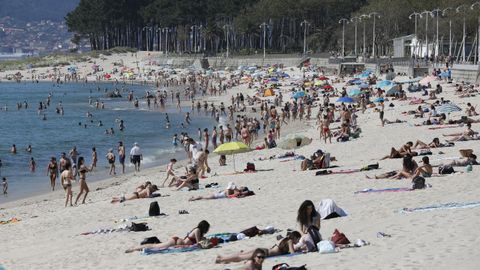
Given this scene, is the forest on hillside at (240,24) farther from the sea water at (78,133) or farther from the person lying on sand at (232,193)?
the person lying on sand at (232,193)

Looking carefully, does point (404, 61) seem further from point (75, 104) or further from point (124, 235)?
point (124, 235)

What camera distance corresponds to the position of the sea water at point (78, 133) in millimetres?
30938

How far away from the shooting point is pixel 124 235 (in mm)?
14789

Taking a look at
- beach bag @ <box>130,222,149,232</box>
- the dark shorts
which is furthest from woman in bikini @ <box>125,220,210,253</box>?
the dark shorts

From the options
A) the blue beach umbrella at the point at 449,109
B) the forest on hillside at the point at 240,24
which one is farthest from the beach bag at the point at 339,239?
the forest on hillside at the point at 240,24

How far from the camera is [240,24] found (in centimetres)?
12025

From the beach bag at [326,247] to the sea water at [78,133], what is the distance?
15.5 metres

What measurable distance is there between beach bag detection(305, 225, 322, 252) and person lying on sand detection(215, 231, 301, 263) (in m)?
0.19

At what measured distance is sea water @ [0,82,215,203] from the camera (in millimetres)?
30938

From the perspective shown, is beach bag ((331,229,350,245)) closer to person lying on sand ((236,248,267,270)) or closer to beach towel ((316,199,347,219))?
person lying on sand ((236,248,267,270))

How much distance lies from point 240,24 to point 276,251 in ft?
360

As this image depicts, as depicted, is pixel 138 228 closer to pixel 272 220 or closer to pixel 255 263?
pixel 272 220

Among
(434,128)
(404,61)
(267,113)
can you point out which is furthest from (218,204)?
(404,61)

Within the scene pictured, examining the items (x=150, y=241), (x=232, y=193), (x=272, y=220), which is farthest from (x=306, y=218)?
(x=232, y=193)
